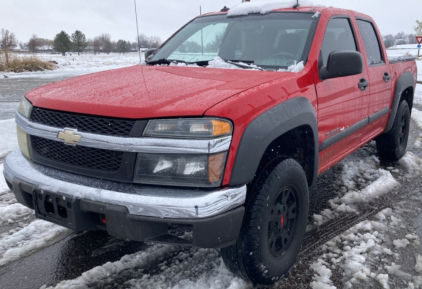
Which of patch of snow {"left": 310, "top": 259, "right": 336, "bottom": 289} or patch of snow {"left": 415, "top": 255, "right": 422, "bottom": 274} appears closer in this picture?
patch of snow {"left": 310, "top": 259, "right": 336, "bottom": 289}

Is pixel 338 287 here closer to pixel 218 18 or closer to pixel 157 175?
pixel 157 175

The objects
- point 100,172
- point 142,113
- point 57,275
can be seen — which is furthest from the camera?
point 57,275

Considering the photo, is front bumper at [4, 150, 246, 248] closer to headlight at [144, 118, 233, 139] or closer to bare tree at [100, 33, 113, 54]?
headlight at [144, 118, 233, 139]

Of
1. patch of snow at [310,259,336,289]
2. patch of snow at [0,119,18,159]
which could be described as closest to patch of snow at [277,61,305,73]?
patch of snow at [310,259,336,289]

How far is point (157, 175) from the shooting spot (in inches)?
73.5

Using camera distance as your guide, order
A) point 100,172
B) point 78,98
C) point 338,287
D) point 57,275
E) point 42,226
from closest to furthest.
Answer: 1. point 100,172
2. point 78,98
3. point 338,287
4. point 57,275
5. point 42,226

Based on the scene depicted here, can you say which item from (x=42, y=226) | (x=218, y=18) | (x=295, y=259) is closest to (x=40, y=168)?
(x=42, y=226)

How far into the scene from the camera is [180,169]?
1.85 m

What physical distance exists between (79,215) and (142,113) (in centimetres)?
61

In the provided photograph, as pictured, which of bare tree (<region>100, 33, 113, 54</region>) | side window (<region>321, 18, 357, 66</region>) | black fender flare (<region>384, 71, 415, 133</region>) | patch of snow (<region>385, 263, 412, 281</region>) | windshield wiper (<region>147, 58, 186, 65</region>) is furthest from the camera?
bare tree (<region>100, 33, 113, 54</region>)

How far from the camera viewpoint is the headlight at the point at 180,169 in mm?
1816

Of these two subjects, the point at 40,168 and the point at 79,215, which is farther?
the point at 40,168

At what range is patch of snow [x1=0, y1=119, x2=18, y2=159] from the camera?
4953 millimetres

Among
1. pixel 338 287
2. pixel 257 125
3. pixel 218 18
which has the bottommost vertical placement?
pixel 338 287
